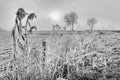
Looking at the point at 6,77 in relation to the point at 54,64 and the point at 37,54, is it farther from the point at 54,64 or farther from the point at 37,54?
the point at 54,64

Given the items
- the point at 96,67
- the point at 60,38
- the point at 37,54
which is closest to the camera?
the point at 37,54

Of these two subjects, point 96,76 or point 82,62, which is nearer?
point 96,76

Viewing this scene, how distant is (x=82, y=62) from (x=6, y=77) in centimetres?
66

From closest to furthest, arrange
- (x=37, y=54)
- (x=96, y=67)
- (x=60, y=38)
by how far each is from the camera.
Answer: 1. (x=37, y=54)
2. (x=96, y=67)
3. (x=60, y=38)

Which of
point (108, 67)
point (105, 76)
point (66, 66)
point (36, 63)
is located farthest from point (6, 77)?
point (108, 67)

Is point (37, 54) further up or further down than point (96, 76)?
further up

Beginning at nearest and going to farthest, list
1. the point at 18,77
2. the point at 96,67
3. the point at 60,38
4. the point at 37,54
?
the point at 18,77
the point at 37,54
the point at 96,67
the point at 60,38

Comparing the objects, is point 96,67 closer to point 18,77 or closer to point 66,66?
point 66,66

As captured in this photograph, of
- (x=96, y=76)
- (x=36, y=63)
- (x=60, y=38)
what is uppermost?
(x=60, y=38)

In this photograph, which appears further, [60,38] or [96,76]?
[60,38]

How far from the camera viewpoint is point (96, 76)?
897 millimetres

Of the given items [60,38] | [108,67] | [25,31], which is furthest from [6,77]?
[108,67]

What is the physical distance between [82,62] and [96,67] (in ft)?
0.45

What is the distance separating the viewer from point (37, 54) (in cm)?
91
